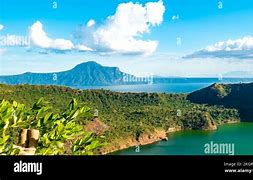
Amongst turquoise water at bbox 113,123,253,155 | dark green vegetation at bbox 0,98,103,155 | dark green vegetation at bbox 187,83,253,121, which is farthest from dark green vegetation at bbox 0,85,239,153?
dark green vegetation at bbox 0,98,103,155

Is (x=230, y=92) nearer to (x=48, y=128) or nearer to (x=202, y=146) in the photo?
(x=202, y=146)

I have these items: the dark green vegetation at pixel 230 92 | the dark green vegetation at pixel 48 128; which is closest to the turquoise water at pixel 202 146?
the dark green vegetation at pixel 48 128

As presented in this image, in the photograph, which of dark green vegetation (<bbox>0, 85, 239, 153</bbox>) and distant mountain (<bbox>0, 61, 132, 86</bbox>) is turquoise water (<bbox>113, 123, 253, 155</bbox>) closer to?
dark green vegetation (<bbox>0, 85, 239, 153</bbox>)

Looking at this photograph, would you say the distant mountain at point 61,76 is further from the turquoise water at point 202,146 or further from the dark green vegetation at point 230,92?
the dark green vegetation at point 230,92

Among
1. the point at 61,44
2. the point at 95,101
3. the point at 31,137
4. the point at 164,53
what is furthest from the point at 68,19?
the point at 95,101
